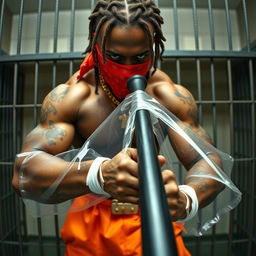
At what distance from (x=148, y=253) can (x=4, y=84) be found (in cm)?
206

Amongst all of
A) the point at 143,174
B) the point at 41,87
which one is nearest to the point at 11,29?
the point at 41,87

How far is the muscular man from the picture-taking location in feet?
1.97

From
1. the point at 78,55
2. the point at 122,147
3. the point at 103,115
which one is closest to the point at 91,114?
the point at 103,115

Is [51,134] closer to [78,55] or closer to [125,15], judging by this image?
[125,15]

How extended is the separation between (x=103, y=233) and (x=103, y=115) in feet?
1.38

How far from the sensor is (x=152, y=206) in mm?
236

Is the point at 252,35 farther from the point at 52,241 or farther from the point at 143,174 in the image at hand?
the point at 52,241

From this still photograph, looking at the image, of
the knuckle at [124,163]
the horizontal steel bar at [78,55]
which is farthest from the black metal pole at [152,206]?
the horizontal steel bar at [78,55]

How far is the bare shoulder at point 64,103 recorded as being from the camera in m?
0.76

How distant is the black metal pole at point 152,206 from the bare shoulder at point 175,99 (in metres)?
0.51

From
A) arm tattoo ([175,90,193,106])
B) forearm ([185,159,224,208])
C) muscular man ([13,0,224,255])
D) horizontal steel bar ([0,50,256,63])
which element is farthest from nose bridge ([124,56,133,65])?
horizontal steel bar ([0,50,256,63])

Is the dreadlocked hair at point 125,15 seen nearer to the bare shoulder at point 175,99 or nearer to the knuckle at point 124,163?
the bare shoulder at point 175,99

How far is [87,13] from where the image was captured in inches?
81.7

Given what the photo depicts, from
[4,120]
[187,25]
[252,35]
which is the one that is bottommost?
[4,120]
